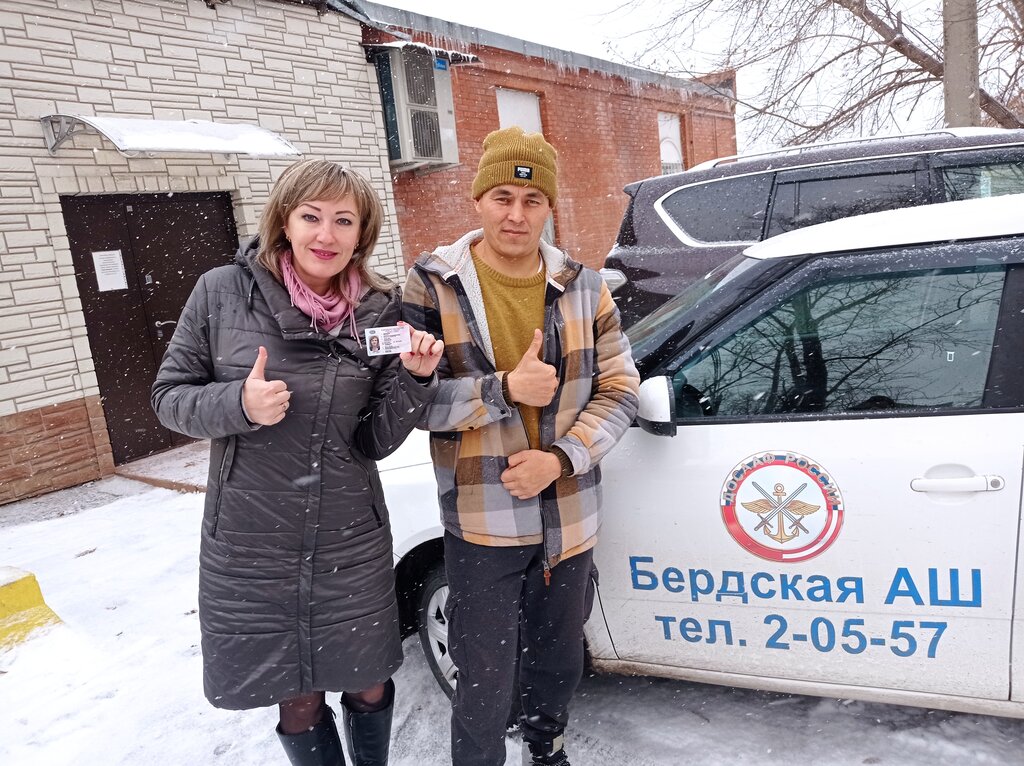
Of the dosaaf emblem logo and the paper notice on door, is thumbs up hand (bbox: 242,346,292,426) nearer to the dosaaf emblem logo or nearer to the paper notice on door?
the dosaaf emblem logo

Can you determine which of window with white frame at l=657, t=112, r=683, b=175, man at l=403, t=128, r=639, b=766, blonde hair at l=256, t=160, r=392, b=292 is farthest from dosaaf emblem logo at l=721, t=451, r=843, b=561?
window with white frame at l=657, t=112, r=683, b=175

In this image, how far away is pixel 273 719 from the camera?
2.76 meters

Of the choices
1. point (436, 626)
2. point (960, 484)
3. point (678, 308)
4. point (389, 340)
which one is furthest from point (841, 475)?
point (436, 626)

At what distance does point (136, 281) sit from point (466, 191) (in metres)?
4.98

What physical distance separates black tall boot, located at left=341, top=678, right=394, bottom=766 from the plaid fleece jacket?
0.59 m

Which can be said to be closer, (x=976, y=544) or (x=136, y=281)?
(x=976, y=544)

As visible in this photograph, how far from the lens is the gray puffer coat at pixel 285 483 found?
1.79m

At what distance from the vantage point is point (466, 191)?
10039 millimetres

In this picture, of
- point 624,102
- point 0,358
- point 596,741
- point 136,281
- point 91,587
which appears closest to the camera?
point 596,741

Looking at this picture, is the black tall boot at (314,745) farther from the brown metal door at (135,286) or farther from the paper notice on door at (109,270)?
the paper notice on door at (109,270)

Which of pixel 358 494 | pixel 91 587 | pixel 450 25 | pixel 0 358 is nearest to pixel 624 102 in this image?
pixel 450 25

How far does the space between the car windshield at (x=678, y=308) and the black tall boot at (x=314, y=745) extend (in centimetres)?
146

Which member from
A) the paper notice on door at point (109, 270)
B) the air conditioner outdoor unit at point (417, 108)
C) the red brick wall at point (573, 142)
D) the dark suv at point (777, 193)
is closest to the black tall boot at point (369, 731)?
the dark suv at point (777, 193)

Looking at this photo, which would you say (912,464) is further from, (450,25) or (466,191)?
(450,25)
